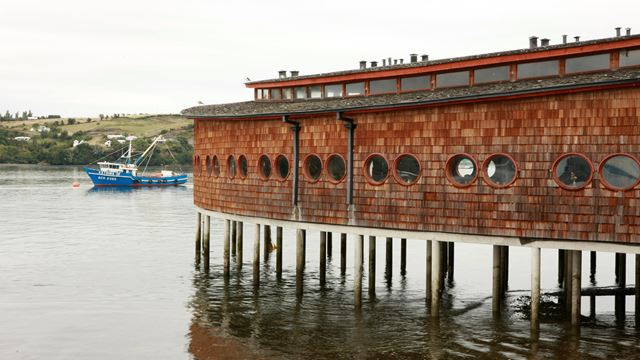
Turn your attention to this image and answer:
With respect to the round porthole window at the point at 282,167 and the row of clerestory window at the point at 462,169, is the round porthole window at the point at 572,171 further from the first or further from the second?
the round porthole window at the point at 282,167

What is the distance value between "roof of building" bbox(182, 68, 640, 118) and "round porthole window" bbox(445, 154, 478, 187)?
2.00 m

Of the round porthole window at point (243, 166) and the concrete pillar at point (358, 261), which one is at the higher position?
the round porthole window at point (243, 166)

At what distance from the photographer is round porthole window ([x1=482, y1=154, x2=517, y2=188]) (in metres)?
27.2

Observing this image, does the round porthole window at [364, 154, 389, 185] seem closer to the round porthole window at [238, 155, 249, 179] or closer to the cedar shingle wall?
the cedar shingle wall

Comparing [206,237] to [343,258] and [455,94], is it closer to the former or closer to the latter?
[343,258]

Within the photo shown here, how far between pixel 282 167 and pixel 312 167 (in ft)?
5.66

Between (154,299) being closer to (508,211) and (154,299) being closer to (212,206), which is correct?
(212,206)

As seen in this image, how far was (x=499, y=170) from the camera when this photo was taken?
90.7ft

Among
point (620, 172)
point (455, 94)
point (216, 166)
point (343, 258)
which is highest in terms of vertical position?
point (455, 94)

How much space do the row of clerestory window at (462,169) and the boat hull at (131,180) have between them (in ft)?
357

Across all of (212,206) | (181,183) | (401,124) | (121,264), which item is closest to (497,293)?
(401,124)

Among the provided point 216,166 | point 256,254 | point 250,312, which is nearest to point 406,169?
point 250,312

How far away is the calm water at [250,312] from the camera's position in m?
28.2

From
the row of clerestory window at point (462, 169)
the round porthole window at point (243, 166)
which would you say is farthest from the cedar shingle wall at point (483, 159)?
the round porthole window at point (243, 166)
